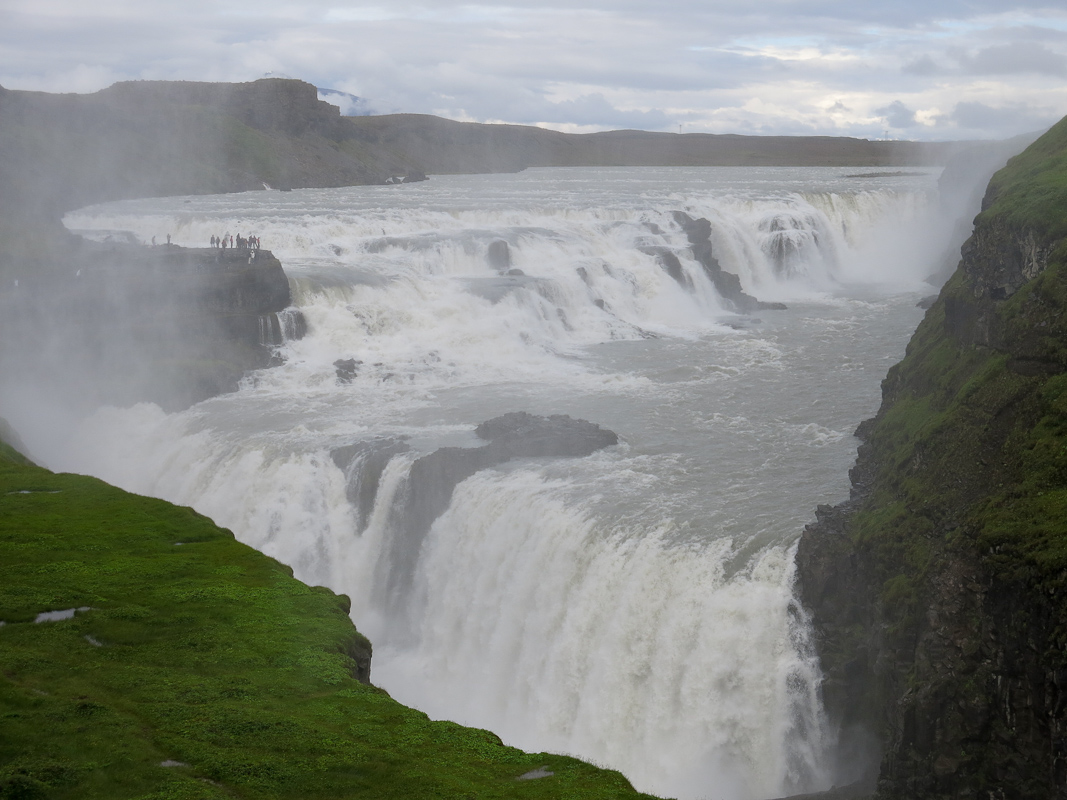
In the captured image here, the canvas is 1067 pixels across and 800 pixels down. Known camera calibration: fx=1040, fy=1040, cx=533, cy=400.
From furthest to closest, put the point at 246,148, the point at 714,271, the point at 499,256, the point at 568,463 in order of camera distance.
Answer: the point at 246,148, the point at 714,271, the point at 499,256, the point at 568,463

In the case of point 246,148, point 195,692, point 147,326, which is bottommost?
point 195,692

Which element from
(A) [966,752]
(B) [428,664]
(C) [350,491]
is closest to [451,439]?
(C) [350,491]

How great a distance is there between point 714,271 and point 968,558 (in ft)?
113

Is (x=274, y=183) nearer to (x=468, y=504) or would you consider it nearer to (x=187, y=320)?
(x=187, y=320)

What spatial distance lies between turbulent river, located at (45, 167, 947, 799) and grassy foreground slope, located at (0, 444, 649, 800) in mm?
5589

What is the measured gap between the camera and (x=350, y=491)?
82.8 feet

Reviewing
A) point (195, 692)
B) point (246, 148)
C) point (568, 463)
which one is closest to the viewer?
point (195, 692)

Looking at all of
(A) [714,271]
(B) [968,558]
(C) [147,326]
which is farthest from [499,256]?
(B) [968,558]

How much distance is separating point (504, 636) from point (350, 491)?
253 inches

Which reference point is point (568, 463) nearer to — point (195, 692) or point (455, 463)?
point (455, 463)

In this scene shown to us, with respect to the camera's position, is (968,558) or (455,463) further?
(455,463)

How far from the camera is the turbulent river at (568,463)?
17.9 meters

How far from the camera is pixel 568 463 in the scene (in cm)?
2438

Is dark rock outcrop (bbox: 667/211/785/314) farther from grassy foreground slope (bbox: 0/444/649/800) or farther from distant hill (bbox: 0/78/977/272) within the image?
grassy foreground slope (bbox: 0/444/649/800)
